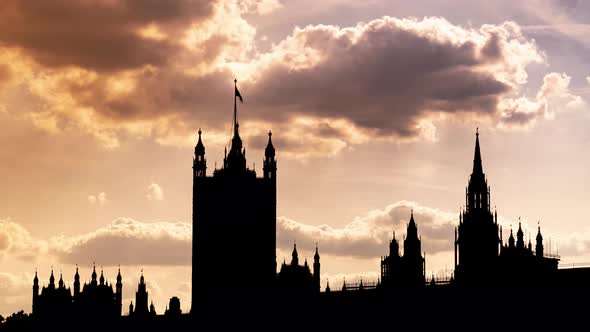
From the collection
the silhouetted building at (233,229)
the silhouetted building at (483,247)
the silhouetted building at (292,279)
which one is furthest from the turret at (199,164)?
the silhouetted building at (483,247)

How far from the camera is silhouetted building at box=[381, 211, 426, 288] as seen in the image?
625 ft

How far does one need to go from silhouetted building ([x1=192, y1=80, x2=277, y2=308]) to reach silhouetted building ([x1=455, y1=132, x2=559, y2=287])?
2857 centimetres

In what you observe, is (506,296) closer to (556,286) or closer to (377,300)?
(556,286)

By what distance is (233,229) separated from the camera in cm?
19400

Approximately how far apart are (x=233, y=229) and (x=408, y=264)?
26802 mm

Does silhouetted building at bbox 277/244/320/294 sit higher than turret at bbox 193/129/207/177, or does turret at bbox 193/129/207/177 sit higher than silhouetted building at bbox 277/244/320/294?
turret at bbox 193/129/207/177

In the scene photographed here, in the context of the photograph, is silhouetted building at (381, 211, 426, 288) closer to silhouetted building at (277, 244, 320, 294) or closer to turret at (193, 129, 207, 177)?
silhouetted building at (277, 244, 320, 294)

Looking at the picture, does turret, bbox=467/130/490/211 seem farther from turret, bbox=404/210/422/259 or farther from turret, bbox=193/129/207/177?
turret, bbox=193/129/207/177

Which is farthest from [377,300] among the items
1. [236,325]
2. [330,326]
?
[236,325]

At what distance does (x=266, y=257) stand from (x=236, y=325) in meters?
12.2

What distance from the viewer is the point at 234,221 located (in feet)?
637

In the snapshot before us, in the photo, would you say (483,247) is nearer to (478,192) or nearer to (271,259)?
(478,192)

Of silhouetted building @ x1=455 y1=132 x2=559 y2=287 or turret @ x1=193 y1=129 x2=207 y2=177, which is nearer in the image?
silhouetted building @ x1=455 y1=132 x2=559 y2=287

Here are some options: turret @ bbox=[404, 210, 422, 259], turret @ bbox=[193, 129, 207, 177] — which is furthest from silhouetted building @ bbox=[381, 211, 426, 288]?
turret @ bbox=[193, 129, 207, 177]
